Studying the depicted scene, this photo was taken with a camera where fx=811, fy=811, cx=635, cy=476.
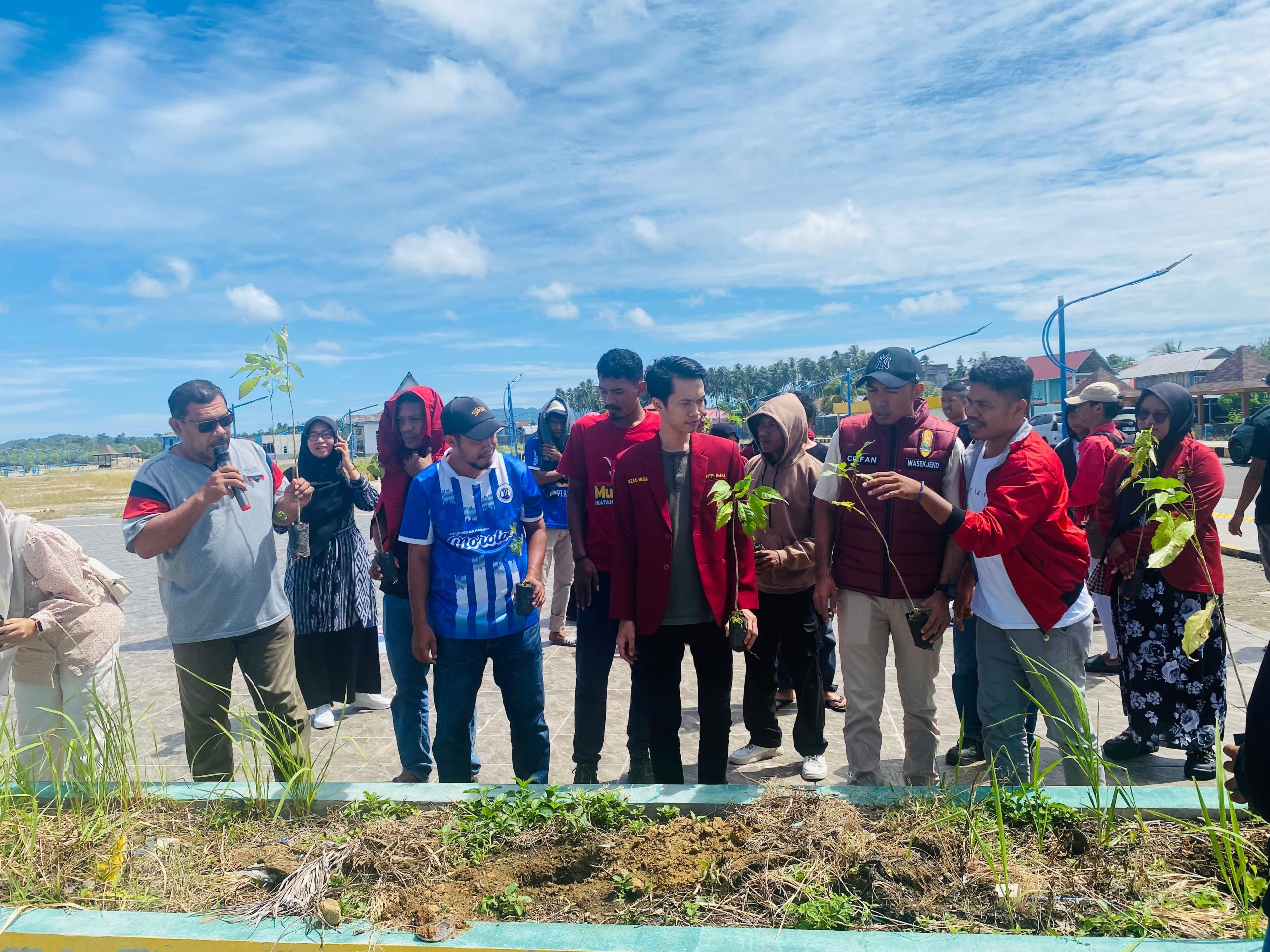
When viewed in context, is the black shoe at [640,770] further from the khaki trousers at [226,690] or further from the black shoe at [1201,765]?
the black shoe at [1201,765]

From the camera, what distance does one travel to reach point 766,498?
3.21 m

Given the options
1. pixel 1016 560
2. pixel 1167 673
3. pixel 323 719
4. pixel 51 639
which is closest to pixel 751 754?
pixel 1016 560

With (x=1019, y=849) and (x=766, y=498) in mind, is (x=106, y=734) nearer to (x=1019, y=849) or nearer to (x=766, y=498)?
(x=766, y=498)

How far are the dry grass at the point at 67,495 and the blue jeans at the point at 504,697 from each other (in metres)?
12.5

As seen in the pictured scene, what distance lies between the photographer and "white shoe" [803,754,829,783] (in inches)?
163

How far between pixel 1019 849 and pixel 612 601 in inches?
68.9

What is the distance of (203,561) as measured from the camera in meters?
3.50

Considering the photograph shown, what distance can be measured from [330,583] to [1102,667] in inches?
208

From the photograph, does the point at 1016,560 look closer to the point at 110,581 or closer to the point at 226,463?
the point at 226,463

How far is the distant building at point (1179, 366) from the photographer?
6134 centimetres

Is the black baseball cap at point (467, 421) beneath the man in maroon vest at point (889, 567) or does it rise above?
above

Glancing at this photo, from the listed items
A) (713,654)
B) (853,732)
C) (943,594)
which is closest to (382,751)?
(713,654)

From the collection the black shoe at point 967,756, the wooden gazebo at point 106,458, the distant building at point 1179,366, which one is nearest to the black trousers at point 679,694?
the black shoe at point 967,756

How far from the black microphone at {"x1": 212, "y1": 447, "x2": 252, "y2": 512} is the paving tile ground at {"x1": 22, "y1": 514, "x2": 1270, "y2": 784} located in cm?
91
